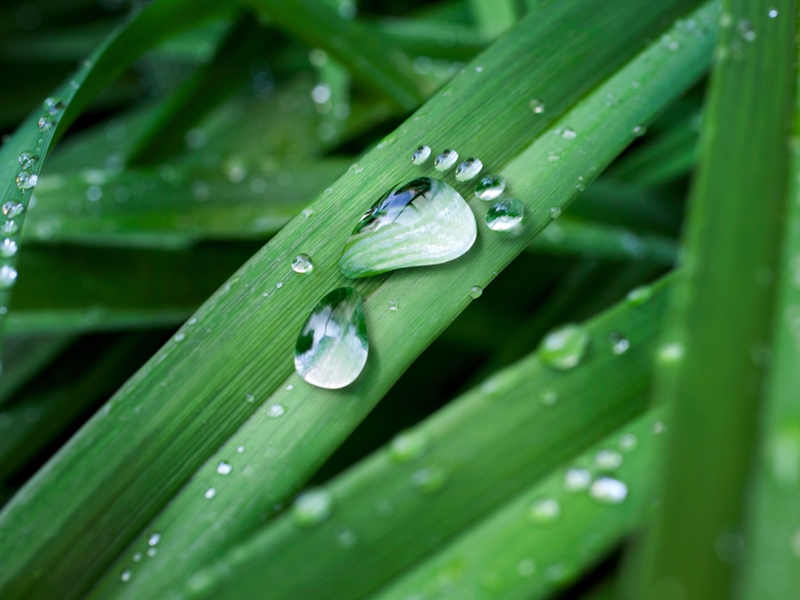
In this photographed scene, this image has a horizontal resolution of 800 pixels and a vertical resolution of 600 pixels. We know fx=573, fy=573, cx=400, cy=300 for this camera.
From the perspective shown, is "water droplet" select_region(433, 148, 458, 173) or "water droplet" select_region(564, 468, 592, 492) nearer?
"water droplet" select_region(564, 468, 592, 492)

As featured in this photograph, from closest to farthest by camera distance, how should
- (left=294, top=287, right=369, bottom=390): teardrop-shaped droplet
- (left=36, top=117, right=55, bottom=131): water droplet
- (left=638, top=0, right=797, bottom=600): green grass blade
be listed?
(left=638, top=0, right=797, bottom=600): green grass blade
(left=294, top=287, right=369, bottom=390): teardrop-shaped droplet
(left=36, top=117, right=55, bottom=131): water droplet

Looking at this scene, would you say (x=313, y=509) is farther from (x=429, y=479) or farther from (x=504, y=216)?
(x=504, y=216)

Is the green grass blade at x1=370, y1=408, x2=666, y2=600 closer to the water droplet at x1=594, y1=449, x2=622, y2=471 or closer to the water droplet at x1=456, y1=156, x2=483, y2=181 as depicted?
the water droplet at x1=594, y1=449, x2=622, y2=471

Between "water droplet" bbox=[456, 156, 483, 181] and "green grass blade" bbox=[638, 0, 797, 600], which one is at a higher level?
"water droplet" bbox=[456, 156, 483, 181]

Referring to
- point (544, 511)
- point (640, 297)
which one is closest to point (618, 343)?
point (640, 297)

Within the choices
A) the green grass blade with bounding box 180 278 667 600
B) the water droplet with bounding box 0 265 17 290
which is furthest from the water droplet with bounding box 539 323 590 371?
the water droplet with bounding box 0 265 17 290

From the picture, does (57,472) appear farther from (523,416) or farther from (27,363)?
(27,363)
